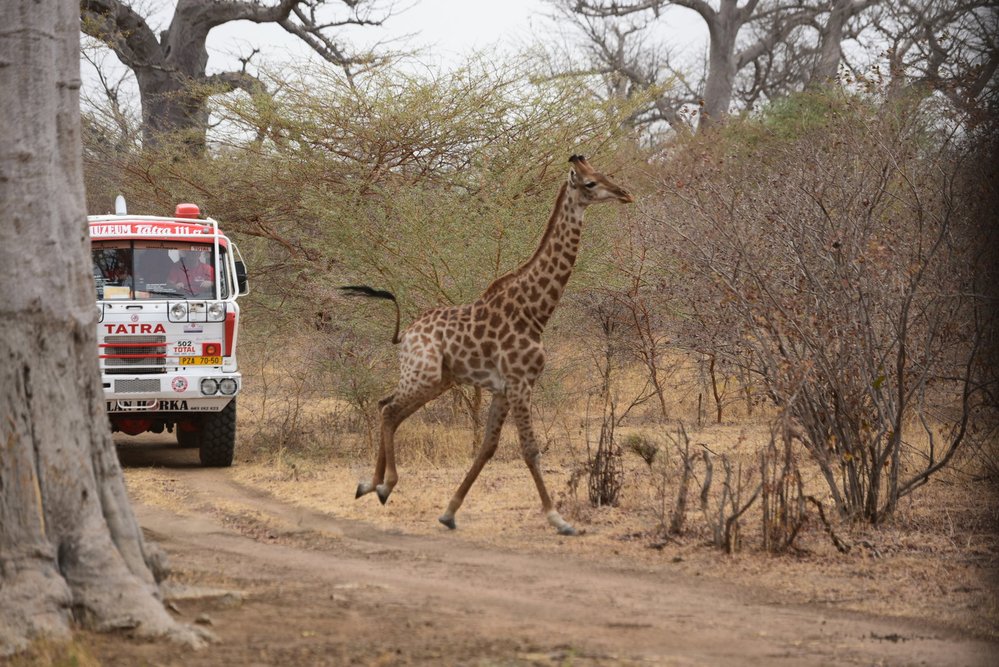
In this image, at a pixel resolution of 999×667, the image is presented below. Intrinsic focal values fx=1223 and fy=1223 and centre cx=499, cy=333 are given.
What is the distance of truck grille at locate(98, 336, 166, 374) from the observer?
33.8ft

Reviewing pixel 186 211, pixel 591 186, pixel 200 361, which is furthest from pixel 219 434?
pixel 591 186

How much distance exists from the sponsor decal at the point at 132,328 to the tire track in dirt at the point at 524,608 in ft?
9.57

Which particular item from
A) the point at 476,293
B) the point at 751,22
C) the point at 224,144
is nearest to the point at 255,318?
the point at 224,144

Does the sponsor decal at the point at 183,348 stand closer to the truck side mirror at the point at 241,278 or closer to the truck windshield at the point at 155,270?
the truck windshield at the point at 155,270

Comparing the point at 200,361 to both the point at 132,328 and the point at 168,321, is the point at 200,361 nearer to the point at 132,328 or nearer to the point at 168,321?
the point at 168,321

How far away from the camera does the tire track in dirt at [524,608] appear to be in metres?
4.62

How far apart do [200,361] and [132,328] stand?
0.63 m

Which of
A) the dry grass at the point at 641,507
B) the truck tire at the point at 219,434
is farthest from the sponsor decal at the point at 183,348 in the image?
the dry grass at the point at 641,507

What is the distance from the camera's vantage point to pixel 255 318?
13.9 meters

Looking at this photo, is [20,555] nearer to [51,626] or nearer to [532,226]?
[51,626]

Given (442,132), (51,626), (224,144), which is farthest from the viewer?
(224,144)

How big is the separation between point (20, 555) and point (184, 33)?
59.2 feet

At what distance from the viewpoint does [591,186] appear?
25.8ft

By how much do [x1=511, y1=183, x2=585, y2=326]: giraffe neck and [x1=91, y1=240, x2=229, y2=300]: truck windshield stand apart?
3.72 metres
